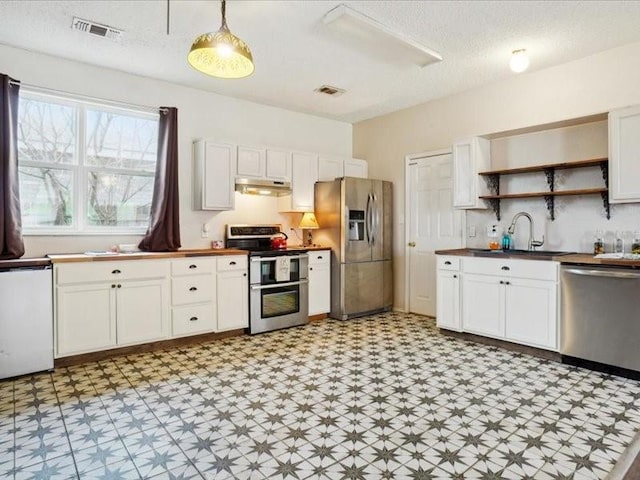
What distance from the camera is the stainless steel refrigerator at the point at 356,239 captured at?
517 centimetres

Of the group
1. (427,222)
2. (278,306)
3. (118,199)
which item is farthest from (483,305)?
(118,199)

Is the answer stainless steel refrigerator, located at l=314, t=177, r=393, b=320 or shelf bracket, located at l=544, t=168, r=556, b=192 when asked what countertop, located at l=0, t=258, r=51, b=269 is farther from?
shelf bracket, located at l=544, t=168, r=556, b=192

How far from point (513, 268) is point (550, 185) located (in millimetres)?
1051

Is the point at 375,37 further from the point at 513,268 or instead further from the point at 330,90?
the point at 513,268

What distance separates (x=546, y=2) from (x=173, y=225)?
3.93m

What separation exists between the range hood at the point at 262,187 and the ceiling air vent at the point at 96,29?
6.17ft

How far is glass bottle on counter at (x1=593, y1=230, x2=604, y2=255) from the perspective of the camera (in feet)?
12.4

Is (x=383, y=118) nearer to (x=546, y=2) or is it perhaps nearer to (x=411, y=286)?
(x=411, y=286)

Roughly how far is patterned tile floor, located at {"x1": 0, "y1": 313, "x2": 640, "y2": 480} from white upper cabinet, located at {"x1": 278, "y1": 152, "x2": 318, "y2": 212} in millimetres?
2175

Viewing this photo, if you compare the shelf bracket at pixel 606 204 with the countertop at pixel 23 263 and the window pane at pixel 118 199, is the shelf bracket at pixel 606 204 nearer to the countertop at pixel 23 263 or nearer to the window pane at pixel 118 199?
the window pane at pixel 118 199

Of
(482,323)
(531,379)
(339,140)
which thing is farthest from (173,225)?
(531,379)

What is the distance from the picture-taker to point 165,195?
Answer: 171 inches

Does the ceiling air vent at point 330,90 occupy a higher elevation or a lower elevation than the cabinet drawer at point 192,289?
higher

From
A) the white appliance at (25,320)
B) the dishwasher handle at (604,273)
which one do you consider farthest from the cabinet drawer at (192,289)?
the dishwasher handle at (604,273)
